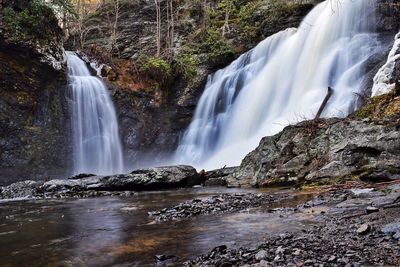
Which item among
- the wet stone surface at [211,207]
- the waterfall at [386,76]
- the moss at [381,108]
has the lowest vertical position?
the wet stone surface at [211,207]

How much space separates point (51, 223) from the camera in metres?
7.22

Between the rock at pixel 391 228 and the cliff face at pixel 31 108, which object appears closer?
the rock at pixel 391 228

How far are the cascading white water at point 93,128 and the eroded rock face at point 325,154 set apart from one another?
935 cm

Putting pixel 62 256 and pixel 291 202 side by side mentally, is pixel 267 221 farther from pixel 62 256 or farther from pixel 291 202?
pixel 62 256

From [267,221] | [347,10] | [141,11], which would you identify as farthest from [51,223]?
[141,11]

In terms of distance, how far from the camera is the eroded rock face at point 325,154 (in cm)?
868

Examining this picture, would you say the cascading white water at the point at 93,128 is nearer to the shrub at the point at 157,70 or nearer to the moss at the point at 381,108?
the shrub at the point at 157,70

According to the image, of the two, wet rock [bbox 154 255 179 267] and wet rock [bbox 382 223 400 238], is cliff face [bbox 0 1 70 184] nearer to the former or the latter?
wet rock [bbox 154 255 179 267]

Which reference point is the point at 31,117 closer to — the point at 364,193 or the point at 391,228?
the point at 364,193

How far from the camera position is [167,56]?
79.5ft

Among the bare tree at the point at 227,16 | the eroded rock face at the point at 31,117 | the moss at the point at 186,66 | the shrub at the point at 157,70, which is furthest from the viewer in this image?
the bare tree at the point at 227,16

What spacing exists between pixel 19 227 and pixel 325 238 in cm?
540

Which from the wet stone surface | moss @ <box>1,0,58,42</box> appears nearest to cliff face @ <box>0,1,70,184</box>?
moss @ <box>1,0,58,42</box>

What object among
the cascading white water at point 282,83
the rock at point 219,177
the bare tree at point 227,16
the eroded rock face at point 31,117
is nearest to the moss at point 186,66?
the cascading white water at point 282,83
